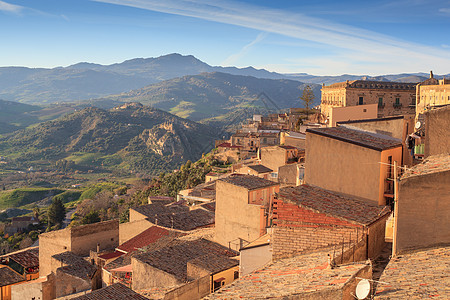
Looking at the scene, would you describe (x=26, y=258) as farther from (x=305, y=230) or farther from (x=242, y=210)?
(x=305, y=230)

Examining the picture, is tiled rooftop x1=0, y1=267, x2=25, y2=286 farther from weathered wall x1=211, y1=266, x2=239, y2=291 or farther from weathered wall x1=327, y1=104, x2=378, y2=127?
weathered wall x1=327, y1=104, x2=378, y2=127

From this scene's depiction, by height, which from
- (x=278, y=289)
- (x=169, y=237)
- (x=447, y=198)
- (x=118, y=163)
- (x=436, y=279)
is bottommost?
(x=118, y=163)

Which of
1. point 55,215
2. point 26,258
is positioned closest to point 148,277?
point 26,258

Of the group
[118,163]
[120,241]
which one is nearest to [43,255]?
[120,241]

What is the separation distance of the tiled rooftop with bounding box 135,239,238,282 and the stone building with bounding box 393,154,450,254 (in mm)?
8758

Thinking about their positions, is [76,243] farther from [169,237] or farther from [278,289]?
[278,289]

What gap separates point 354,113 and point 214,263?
8401 millimetres

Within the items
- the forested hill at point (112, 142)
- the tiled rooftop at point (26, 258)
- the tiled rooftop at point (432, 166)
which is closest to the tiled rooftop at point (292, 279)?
the tiled rooftop at point (432, 166)

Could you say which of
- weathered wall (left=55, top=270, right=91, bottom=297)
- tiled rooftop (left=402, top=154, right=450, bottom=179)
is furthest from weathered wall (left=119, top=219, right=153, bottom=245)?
tiled rooftop (left=402, top=154, right=450, bottom=179)

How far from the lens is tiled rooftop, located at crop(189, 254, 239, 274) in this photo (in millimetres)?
13461

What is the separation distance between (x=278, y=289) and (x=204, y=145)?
392 ft

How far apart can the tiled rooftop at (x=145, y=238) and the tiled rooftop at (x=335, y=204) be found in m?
13.6

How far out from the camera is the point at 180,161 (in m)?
121

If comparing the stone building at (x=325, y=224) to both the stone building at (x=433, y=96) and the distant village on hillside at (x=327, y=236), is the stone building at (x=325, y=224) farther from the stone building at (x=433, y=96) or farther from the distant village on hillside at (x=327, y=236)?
the stone building at (x=433, y=96)
